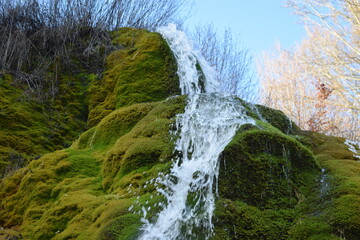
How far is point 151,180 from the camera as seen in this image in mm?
3207

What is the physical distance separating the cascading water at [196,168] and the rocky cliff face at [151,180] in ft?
0.32

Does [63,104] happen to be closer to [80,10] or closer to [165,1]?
[80,10]

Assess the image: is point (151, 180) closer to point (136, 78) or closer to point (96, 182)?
point (96, 182)

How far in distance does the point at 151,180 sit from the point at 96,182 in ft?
3.24

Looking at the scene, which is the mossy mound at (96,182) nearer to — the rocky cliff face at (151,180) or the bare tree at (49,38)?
the rocky cliff face at (151,180)

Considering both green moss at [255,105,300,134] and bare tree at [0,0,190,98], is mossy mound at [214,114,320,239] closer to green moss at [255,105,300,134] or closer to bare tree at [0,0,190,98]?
green moss at [255,105,300,134]

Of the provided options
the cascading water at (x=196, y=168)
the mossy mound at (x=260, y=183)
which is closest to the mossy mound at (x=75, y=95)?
the cascading water at (x=196, y=168)

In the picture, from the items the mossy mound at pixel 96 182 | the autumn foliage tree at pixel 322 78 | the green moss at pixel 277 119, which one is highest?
the autumn foliage tree at pixel 322 78

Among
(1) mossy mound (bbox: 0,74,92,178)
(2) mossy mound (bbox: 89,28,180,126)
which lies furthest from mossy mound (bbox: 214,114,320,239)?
(1) mossy mound (bbox: 0,74,92,178)

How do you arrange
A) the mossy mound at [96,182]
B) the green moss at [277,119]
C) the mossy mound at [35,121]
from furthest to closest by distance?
the mossy mound at [35,121]
the green moss at [277,119]
the mossy mound at [96,182]

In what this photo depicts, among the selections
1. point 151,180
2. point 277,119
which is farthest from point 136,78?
point 151,180

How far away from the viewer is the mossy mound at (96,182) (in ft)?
9.83

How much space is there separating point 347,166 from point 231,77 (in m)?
12.1


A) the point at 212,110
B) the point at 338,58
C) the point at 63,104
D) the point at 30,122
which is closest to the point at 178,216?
the point at 212,110
